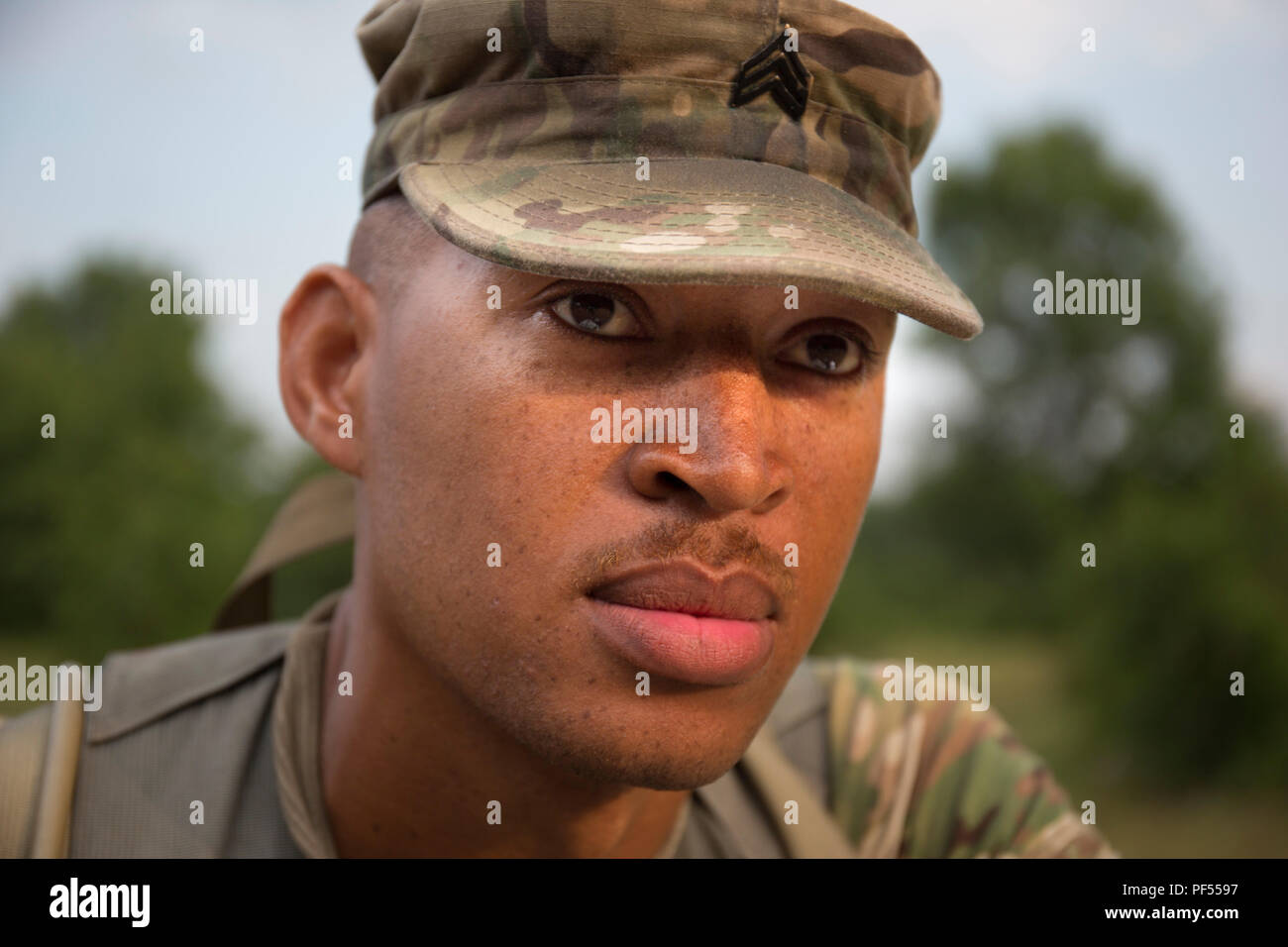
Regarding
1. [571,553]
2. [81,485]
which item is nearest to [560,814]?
[571,553]

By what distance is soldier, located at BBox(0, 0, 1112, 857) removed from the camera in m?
1.10

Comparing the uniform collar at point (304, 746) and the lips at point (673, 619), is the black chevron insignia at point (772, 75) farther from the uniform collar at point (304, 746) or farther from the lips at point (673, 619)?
the uniform collar at point (304, 746)

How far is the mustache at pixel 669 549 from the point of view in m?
1.10

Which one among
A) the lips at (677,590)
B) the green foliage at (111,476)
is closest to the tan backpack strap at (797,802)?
the lips at (677,590)

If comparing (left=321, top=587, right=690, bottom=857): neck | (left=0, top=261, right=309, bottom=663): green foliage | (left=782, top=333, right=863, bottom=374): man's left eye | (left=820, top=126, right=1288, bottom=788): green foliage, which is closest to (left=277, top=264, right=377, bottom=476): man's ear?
(left=321, top=587, right=690, bottom=857): neck

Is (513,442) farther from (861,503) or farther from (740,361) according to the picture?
(861,503)

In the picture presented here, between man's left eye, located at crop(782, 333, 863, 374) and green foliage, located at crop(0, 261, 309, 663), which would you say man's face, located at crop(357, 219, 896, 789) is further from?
green foliage, located at crop(0, 261, 309, 663)

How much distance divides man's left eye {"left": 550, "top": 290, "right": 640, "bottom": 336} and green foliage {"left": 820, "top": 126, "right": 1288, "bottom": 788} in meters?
3.68

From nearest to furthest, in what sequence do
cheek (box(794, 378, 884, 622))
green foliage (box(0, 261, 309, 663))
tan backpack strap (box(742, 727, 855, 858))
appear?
cheek (box(794, 378, 884, 622))
tan backpack strap (box(742, 727, 855, 858))
green foliage (box(0, 261, 309, 663))

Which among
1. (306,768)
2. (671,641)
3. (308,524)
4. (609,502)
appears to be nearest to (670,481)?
(609,502)

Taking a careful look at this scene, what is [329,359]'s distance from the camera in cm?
140

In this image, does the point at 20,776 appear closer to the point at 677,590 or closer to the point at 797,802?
the point at 677,590

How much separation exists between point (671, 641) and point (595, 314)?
37 centimetres

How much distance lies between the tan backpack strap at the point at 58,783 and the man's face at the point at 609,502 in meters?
0.57
